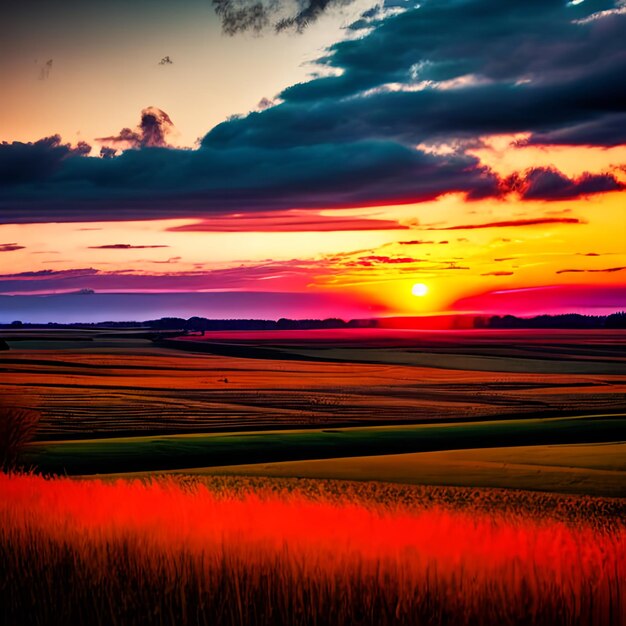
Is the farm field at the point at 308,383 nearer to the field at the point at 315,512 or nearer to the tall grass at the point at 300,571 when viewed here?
the field at the point at 315,512

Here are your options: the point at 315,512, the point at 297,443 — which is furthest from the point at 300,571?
the point at 297,443

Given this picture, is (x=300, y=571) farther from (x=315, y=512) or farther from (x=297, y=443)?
Result: (x=297, y=443)

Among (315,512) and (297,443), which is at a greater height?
(315,512)

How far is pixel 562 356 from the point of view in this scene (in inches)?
4705

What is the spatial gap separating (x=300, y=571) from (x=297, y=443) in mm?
26397

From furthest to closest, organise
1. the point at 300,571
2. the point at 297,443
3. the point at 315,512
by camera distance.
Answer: the point at 297,443 → the point at 315,512 → the point at 300,571

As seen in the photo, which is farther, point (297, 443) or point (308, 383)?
point (308, 383)

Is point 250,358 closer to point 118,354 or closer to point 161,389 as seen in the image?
point 118,354

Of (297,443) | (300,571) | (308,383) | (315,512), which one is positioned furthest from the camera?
(308,383)

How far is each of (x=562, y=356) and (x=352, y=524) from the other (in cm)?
11562

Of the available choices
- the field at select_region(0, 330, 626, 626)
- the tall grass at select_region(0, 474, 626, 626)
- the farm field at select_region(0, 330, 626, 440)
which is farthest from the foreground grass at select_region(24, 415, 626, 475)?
the tall grass at select_region(0, 474, 626, 626)

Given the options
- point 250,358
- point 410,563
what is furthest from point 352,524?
point 250,358

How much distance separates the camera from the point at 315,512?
9289mm

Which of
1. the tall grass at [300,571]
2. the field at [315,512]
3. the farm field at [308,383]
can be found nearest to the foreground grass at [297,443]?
the field at [315,512]
